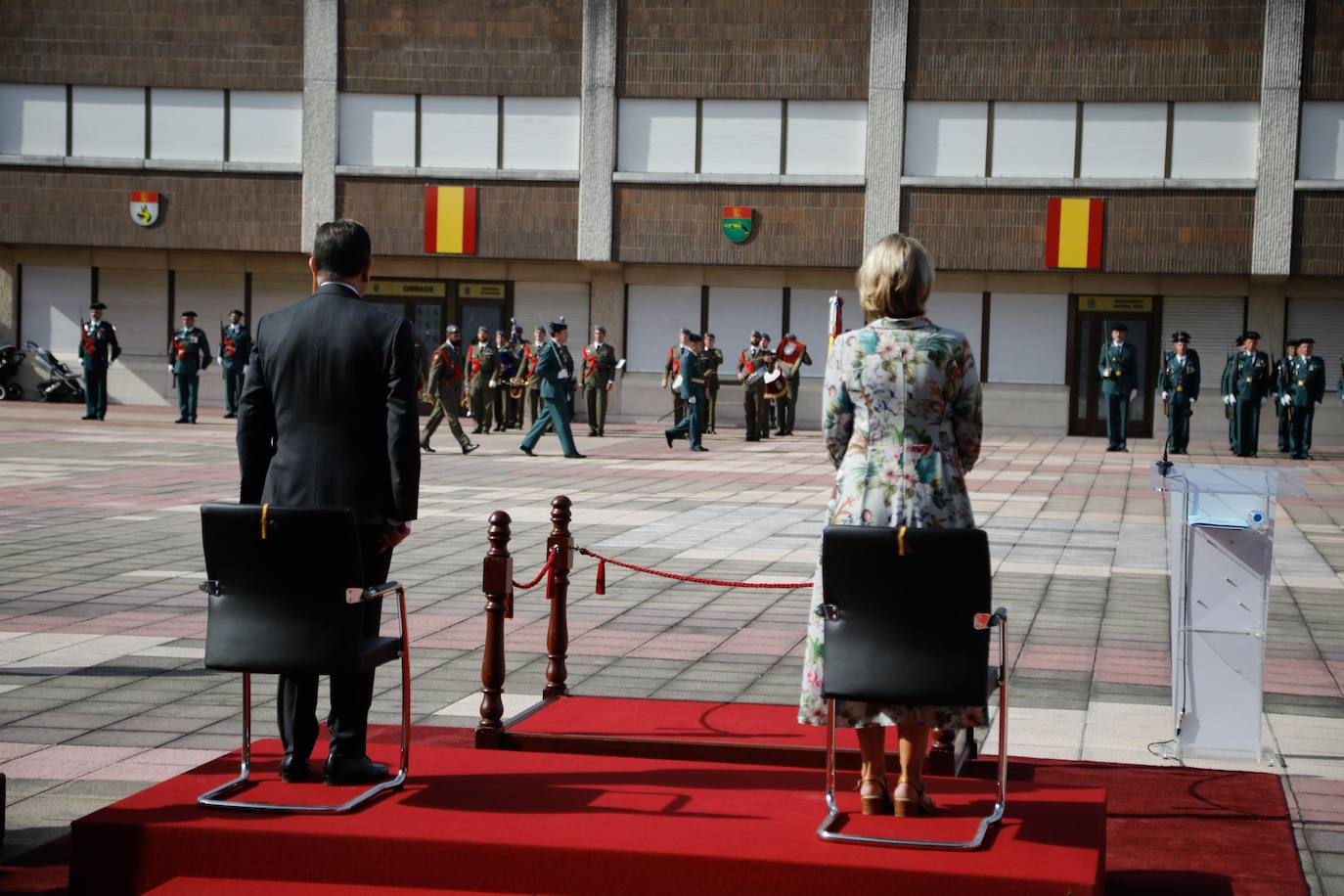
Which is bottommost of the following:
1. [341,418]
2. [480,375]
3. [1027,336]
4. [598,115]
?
[480,375]

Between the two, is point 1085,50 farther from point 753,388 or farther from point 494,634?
point 494,634

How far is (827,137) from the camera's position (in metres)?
32.9

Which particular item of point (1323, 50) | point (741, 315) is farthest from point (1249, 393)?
point (741, 315)

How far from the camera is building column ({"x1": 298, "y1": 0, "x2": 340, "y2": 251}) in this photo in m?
33.9

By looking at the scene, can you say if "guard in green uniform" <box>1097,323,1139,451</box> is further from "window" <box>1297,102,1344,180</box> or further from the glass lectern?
the glass lectern

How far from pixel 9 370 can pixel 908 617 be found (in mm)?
33856

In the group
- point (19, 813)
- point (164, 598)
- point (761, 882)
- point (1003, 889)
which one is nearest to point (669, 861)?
point (761, 882)

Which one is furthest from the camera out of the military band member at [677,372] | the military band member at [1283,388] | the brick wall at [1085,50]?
the brick wall at [1085,50]

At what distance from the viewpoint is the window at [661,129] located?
3325cm

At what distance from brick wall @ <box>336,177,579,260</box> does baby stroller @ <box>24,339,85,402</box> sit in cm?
670

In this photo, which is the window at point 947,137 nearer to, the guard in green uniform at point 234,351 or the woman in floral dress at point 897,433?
the guard in green uniform at point 234,351

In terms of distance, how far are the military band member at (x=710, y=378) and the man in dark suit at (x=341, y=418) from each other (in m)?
23.4

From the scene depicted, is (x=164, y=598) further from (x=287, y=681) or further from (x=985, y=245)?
(x=985, y=245)

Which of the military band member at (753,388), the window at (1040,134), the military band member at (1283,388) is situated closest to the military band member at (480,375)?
the military band member at (753,388)
